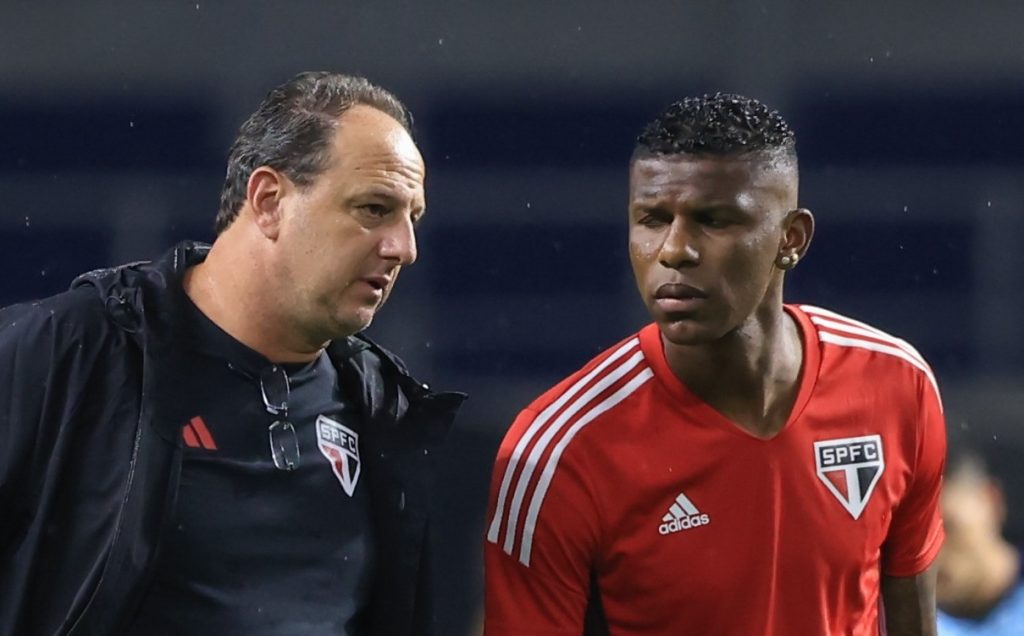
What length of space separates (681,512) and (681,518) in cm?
1

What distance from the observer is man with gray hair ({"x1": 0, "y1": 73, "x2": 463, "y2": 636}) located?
3078 mm

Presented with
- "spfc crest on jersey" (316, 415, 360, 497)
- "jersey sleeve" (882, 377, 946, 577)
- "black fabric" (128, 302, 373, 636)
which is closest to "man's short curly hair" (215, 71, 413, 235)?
"black fabric" (128, 302, 373, 636)

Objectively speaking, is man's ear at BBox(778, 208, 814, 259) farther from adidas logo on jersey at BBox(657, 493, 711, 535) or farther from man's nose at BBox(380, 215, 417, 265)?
man's nose at BBox(380, 215, 417, 265)

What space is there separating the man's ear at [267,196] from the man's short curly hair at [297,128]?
2 cm

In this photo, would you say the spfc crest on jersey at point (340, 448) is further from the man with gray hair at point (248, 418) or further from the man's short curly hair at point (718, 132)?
the man's short curly hair at point (718, 132)

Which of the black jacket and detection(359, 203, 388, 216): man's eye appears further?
detection(359, 203, 388, 216): man's eye

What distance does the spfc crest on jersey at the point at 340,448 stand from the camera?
3404 mm

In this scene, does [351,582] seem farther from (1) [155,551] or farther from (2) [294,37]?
(2) [294,37]

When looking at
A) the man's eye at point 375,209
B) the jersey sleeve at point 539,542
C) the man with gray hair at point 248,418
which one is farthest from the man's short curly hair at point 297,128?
the jersey sleeve at point 539,542

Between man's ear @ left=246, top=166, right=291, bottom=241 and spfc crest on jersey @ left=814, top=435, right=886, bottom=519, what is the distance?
111 cm

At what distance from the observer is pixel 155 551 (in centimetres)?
308

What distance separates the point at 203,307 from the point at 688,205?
903 mm

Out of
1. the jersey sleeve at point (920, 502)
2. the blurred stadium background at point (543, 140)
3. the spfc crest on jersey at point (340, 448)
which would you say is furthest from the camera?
the blurred stadium background at point (543, 140)

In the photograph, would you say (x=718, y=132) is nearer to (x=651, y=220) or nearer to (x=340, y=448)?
(x=651, y=220)
